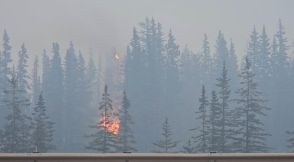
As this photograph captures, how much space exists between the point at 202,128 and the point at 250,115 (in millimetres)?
4921

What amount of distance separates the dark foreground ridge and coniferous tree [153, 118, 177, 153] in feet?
107

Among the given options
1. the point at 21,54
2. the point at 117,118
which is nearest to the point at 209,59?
the point at 117,118

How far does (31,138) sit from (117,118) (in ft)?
27.3

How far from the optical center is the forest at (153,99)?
35781 millimetres

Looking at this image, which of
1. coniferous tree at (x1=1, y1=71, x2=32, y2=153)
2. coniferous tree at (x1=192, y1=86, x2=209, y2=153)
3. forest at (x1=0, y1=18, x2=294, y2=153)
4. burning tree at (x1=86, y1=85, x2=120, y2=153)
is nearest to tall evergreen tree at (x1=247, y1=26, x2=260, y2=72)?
forest at (x1=0, y1=18, x2=294, y2=153)

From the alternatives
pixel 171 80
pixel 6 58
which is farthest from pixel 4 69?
pixel 171 80

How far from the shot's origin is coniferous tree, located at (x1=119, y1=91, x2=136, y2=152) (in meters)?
35.7

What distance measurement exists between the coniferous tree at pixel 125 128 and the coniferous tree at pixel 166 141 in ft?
9.98

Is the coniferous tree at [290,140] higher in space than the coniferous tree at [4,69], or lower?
lower

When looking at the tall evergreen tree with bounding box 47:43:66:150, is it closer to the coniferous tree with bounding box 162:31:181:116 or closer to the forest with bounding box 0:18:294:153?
the forest with bounding box 0:18:294:153

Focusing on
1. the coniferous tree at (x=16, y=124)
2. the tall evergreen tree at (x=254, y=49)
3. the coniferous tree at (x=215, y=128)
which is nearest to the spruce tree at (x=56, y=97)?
the coniferous tree at (x=16, y=124)

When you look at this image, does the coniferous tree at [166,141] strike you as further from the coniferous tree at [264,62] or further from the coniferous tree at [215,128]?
the coniferous tree at [264,62]

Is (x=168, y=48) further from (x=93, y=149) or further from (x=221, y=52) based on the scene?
(x=93, y=149)

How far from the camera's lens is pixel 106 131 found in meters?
→ 36.2
